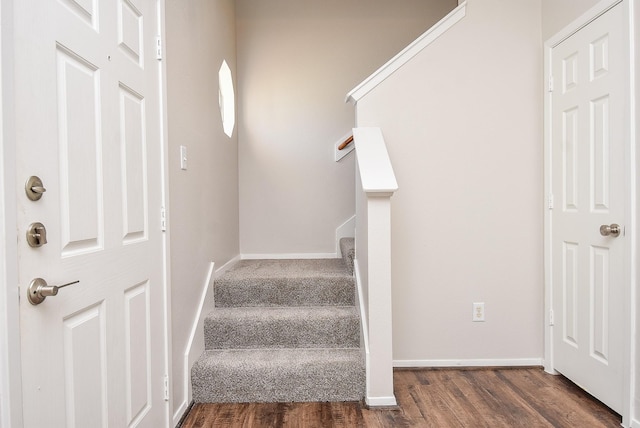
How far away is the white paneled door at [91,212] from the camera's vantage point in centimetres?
96

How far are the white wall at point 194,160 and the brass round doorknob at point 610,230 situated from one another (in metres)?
2.05

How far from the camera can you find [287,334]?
234cm

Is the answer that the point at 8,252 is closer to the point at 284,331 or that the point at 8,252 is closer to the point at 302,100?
the point at 284,331

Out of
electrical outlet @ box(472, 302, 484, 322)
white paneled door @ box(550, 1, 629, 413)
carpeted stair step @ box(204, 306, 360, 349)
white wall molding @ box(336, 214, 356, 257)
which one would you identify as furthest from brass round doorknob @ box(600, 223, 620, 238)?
white wall molding @ box(336, 214, 356, 257)

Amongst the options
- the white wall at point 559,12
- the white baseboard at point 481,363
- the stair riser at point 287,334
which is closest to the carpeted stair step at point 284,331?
the stair riser at point 287,334

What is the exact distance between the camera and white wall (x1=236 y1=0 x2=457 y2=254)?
3527 mm

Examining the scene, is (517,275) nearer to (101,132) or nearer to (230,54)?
(101,132)

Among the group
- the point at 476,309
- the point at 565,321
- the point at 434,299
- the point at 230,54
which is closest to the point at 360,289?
the point at 434,299

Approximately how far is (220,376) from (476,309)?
5.16 feet

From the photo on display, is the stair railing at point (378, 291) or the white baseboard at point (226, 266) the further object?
the white baseboard at point (226, 266)

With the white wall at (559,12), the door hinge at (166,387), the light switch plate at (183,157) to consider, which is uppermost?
the white wall at (559,12)

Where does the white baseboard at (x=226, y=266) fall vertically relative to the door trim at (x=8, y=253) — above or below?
below

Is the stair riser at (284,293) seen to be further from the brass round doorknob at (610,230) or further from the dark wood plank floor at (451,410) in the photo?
the brass round doorknob at (610,230)

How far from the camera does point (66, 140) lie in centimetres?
110
